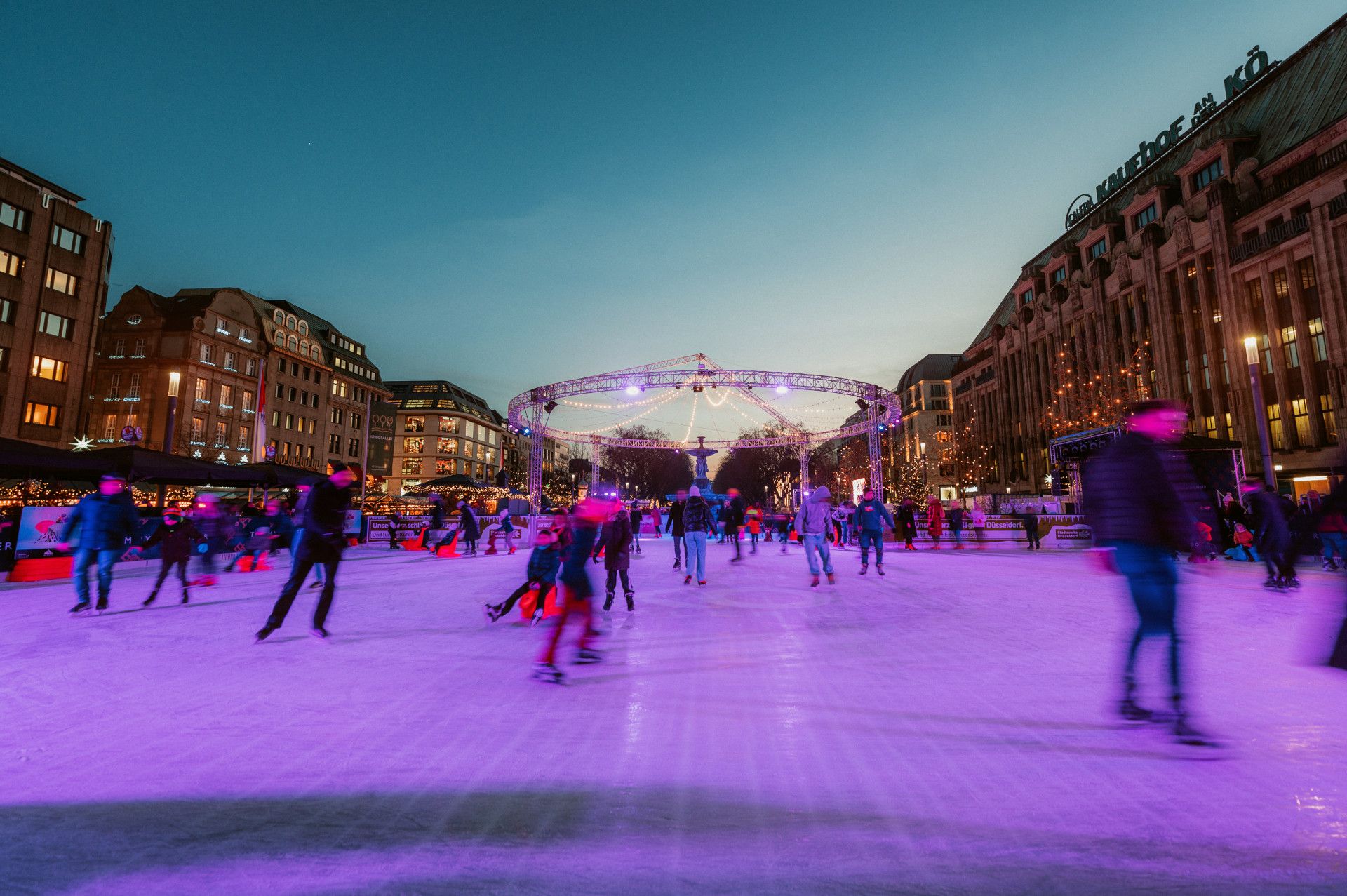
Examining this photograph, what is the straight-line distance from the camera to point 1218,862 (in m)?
2.08

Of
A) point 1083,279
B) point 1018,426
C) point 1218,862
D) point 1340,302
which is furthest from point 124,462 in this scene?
point 1018,426

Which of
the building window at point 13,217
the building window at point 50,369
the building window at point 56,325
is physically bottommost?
the building window at point 50,369

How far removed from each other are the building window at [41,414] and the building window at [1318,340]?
5699 centimetres

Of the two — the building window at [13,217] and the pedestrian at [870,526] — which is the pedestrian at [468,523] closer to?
the pedestrian at [870,526]

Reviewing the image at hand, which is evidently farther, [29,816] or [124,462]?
[124,462]

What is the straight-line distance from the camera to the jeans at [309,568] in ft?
19.0

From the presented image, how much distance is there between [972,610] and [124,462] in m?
17.4

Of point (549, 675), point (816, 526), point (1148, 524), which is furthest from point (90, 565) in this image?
point (1148, 524)

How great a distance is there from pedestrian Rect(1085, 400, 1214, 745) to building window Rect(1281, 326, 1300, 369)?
34721 millimetres

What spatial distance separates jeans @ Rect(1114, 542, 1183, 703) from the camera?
10.9ft

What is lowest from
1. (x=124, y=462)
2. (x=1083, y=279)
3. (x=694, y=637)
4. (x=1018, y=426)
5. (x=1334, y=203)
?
(x=694, y=637)

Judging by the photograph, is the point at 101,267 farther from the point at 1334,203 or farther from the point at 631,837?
the point at 1334,203

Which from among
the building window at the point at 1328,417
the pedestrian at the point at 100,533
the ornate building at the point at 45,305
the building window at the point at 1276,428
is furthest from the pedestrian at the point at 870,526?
the ornate building at the point at 45,305

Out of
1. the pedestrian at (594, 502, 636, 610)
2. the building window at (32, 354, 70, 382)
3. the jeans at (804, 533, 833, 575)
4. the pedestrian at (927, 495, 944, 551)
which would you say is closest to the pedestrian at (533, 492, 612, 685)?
the pedestrian at (594, 502, 636, 610)
